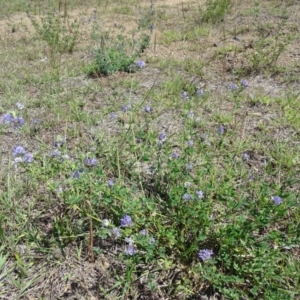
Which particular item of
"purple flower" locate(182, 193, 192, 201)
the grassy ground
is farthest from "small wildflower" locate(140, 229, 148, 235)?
"purple flower" locate(182, 193, 192, 201)

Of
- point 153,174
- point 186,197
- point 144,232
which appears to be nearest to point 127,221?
point 144,232

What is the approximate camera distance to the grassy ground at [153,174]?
149cm

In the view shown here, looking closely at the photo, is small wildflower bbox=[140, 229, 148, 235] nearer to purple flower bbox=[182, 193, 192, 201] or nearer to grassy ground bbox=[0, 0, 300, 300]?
grassy ground bbox=[0, 0, 300, 300]

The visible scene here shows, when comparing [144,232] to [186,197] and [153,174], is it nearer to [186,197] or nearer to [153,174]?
[186,197]

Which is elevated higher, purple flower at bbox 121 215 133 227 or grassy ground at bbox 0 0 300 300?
purple flower at bbox 121 215 133 227

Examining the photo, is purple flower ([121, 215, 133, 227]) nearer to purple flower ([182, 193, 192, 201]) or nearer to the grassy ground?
the grassy ground

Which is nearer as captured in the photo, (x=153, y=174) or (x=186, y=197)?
(x=186, y=197)

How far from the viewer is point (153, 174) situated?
6.51ft

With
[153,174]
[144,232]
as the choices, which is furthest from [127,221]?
[153,174]

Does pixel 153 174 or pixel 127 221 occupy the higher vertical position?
pixel 127 221

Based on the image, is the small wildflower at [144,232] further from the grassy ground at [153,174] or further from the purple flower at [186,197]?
the purple flower at [186,197]

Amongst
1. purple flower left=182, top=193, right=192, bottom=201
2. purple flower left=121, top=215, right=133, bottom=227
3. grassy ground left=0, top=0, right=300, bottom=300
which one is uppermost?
purple flower left=182, top=193, right=192, bottom=201

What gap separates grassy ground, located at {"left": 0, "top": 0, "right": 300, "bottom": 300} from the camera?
4.90 feet

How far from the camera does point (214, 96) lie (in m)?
2.96
